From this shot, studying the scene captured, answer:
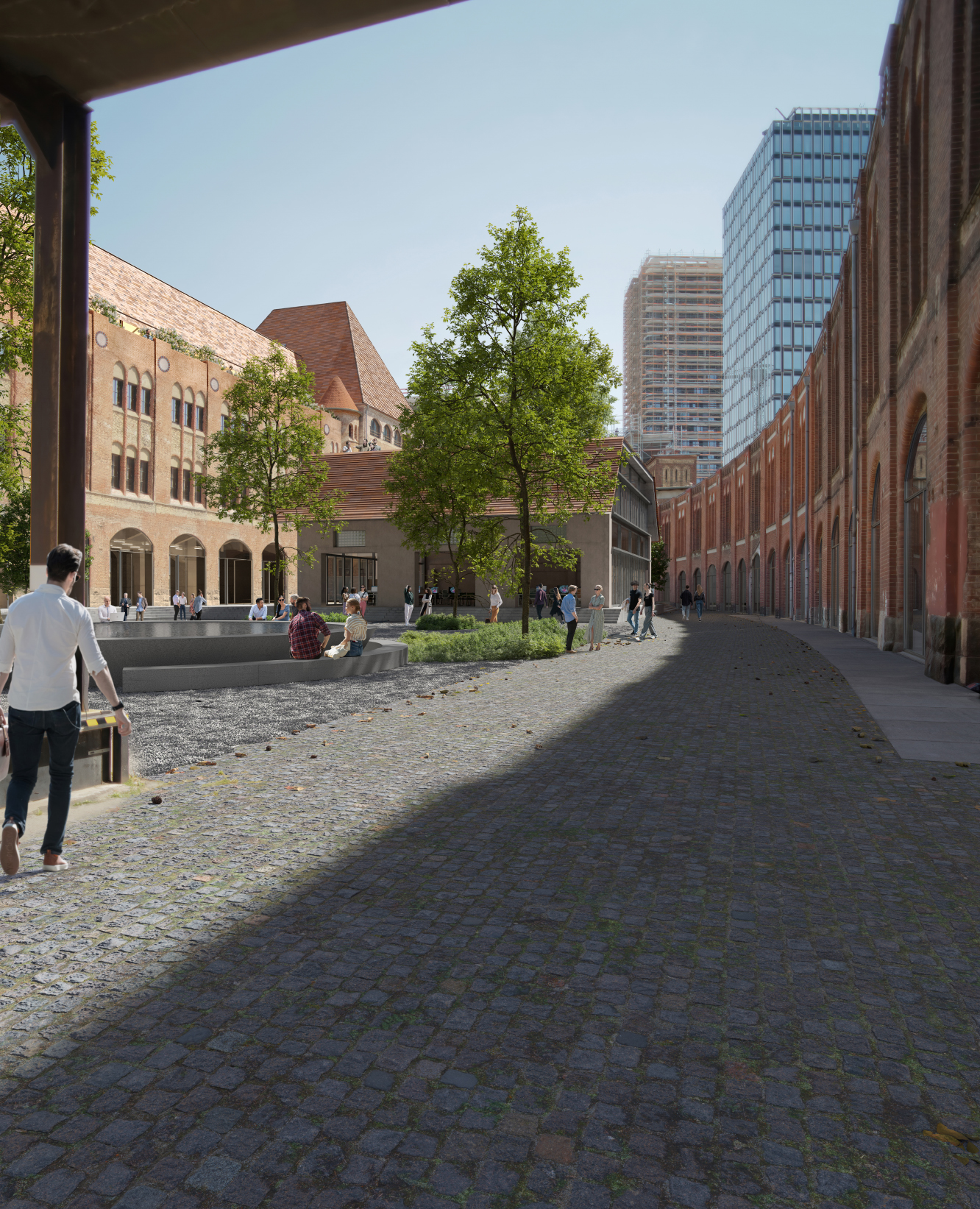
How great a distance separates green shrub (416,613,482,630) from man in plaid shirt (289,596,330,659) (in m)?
14.8

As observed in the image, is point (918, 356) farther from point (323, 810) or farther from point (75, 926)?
point (75, 926)

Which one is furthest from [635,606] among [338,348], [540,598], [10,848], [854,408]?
[338,348]

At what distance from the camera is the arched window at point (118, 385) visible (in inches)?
1719

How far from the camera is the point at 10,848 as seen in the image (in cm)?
457

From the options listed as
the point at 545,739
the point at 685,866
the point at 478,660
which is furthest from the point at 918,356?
the point at 685,866

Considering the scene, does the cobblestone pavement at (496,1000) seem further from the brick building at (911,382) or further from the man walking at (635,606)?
the man walking at (635,606)

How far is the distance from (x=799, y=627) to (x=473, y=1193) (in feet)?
113

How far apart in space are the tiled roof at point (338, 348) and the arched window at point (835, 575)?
48.7 metres

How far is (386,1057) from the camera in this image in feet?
9.49

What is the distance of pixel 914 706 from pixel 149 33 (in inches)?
424

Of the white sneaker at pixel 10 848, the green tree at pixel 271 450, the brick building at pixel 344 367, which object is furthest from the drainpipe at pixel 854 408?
the brick building at pixel 344 367

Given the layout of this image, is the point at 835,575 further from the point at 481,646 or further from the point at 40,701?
the point at 40,701

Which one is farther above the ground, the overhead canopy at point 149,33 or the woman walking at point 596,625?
the overhead canopy at point 149,33

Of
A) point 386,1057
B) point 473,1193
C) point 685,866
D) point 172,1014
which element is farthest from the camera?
point 685,866
